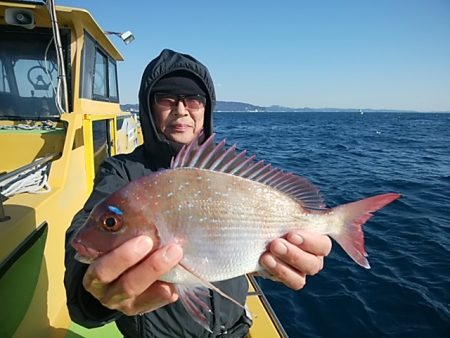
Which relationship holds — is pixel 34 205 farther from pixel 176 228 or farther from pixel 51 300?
pixel 176 228

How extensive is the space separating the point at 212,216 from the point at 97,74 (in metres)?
4.67

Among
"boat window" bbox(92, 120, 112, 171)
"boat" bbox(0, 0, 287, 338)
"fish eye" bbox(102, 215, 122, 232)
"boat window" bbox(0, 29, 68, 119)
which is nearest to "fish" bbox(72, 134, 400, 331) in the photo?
"fish eye" bbox(102, 215, 122, 232)

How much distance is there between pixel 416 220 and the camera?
30.0ft

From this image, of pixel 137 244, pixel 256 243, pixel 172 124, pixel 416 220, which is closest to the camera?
pixel 137 244

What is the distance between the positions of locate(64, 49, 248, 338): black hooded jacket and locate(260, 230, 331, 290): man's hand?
538 millimetres

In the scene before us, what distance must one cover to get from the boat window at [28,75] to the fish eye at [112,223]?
3790 millimetres

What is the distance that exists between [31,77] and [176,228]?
4.24 meters

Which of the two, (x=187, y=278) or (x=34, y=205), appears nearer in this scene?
(x=187, y=278)

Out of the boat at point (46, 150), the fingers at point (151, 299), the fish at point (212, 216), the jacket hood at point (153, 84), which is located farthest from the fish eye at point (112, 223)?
the jacket hood at point (153, 84)

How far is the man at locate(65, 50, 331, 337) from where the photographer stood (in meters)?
1.50

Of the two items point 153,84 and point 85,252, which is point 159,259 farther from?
point 153,84

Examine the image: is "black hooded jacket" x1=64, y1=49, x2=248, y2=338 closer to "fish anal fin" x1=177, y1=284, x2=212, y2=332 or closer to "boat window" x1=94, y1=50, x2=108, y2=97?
"fish anal fin" x1=177, y1=284, x2=212, y2=332

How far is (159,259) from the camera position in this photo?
148cm

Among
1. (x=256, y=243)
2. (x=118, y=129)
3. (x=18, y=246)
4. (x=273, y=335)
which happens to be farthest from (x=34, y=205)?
(x=118, y=129)
